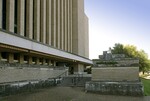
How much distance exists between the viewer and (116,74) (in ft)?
93.6

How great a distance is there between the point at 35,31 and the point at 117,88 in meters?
21.0

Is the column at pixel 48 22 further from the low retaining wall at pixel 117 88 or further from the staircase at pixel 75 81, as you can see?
the low retaining wall at pixel 117 88

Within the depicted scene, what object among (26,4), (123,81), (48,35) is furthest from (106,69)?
(48,35)

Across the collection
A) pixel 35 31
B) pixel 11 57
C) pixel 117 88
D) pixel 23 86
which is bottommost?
pixel 117 88

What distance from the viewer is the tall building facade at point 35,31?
1178 inches

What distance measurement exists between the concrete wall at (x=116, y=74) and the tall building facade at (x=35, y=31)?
8.55 m

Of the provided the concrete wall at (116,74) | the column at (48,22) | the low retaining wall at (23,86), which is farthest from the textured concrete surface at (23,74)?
the column at (48,22)

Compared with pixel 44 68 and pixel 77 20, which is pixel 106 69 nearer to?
pixel 44 68

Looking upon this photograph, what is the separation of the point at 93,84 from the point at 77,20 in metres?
48.9

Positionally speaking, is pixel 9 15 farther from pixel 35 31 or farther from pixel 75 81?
pixel 75 81

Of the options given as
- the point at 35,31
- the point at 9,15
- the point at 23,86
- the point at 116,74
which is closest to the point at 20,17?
the point at 9,15

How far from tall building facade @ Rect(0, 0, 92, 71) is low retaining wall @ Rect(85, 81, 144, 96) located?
8.90m

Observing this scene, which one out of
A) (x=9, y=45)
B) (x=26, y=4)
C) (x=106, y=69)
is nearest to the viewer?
(x=9, y=45)

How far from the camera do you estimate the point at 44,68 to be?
36.3 meters
